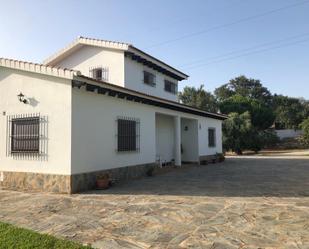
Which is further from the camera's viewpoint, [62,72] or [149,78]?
[149,78]

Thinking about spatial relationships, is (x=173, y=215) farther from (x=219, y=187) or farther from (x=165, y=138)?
(x=165, y=138)

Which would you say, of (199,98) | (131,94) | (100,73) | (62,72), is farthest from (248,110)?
(62,72)

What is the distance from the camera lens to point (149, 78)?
18.2m

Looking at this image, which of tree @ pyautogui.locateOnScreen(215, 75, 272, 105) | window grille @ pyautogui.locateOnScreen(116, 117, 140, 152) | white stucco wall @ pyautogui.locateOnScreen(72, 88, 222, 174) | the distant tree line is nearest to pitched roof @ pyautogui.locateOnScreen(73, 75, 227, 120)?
white stucco wall @ pyautogui.locateOnScreen(72, 88, 222, 174)

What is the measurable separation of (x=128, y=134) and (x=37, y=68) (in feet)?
14.4

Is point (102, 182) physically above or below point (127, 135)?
below

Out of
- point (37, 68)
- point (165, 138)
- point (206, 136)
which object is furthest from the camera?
point (206, 136)

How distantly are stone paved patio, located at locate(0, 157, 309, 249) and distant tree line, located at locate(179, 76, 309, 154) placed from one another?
74.9 feet

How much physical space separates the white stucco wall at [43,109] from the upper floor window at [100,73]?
5904 mm

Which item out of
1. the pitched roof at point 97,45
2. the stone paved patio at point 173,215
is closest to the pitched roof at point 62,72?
the pitched roof at point 97,45

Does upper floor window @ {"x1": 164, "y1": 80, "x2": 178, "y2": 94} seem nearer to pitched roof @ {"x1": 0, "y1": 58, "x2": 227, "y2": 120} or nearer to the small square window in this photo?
pitched roof @ {"x1": 0, "y1": 58, "x2": 227, "y2": 120}

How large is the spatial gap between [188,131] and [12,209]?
13690mm

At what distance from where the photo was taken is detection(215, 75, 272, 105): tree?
6475 centimetres

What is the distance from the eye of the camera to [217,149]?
74.9 feet
